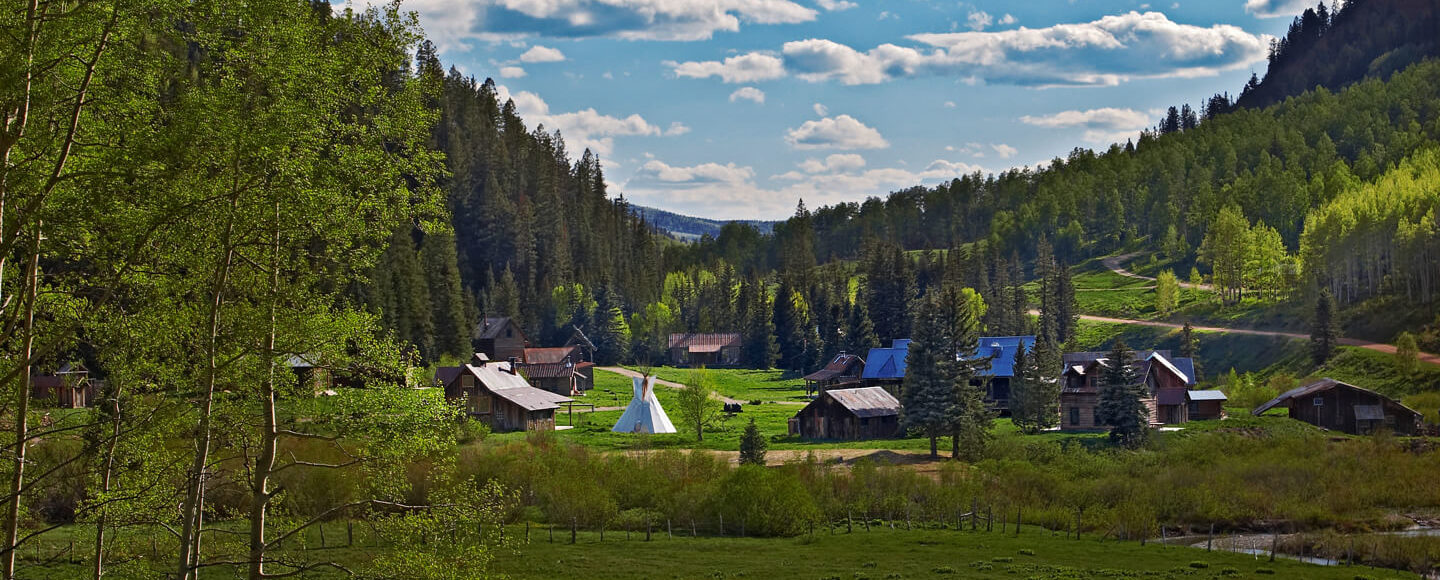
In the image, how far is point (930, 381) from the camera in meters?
61.9

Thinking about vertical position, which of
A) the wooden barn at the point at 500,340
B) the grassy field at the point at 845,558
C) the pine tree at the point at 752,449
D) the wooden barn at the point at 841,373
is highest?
the wooden barn at the point at 500,340

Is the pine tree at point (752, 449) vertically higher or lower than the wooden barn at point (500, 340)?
lower

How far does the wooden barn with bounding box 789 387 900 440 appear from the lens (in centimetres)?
7025

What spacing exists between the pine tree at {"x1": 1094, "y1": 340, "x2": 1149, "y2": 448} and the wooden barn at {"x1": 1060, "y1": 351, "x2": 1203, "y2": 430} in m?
11.5

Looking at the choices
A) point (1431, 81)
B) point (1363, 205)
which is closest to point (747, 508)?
point (1363, 205)

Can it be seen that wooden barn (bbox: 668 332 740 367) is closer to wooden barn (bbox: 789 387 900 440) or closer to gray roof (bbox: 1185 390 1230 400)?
wooden barn (bbox: 789 387 900 440)

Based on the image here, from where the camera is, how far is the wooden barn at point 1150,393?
7338 centimetres

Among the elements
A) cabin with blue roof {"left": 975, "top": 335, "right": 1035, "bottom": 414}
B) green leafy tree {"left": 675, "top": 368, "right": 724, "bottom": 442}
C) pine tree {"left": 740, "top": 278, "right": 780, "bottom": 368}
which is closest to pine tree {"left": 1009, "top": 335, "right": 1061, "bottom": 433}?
cabin with blue roof {"left": 975, "top": 335, "right": 1035, "bottom": 414}

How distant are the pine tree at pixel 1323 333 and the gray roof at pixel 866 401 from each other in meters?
Answer: 34.2

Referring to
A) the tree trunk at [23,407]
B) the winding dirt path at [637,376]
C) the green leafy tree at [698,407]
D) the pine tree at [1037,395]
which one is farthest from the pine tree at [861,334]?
the tree trunk at [23,407]

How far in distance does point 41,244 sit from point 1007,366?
7890cm

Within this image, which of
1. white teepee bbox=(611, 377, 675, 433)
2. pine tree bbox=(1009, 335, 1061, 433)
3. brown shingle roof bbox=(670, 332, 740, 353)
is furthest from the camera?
brown shingle roof bbox=(670, 332, 740, 353)

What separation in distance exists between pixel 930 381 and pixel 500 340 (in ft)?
219

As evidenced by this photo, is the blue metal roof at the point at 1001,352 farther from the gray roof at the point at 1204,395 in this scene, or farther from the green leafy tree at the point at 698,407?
the green leafy tree at the point at 698,407
